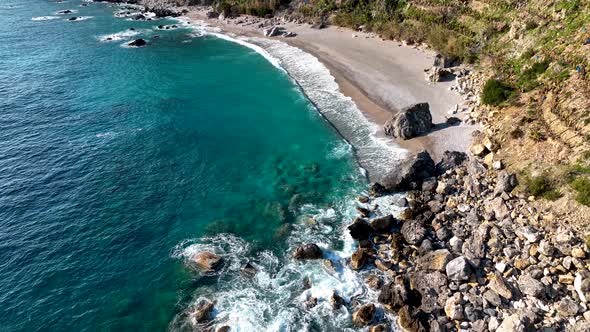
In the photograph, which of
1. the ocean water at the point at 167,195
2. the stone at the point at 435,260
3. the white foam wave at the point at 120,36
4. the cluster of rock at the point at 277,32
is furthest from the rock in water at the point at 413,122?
the white foam wave at the point at 120,36

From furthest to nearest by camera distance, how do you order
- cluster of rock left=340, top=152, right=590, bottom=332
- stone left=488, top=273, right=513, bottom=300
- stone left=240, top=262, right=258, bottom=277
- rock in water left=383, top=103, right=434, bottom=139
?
rock in water left=383, top=103, right=434, bottom=139
stone left=240, top=262, right=258, bottom=277
stone left=488, top=273, right=513, bottom=300
cluster of rock left=340, top=152, right=590, bottom=332

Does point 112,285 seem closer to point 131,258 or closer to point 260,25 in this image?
point 131,258

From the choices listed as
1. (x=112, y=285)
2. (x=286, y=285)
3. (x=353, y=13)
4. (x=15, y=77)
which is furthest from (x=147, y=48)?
(x=286, y=285)

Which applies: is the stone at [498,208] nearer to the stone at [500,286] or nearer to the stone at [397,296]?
the stone at [500,286]

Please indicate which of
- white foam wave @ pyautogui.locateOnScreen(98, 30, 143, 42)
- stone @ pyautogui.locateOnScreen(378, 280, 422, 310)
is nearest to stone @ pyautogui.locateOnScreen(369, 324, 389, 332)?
stone @ pyautogui.locateOnScreen(378, 280, 422, 310)

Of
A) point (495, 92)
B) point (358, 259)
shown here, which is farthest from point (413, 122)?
point (358, 259)

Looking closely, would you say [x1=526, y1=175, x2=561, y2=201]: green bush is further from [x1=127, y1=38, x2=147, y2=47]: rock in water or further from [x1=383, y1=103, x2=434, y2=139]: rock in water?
[x1=127, y1=38, x2=147, y2=47]: rock in water
